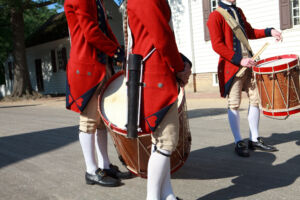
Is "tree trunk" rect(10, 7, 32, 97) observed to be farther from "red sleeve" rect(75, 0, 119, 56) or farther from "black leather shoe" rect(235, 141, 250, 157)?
"red sleeve" rect(75, 0, 119, 56)

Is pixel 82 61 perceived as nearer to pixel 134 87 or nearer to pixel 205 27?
pixel 134 87

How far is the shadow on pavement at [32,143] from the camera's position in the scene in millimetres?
4887

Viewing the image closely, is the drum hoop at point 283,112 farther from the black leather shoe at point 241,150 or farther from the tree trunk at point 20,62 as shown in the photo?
the tree trunk at point 20,62

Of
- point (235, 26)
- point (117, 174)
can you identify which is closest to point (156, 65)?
point (117, 174)

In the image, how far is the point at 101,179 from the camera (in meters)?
3.33

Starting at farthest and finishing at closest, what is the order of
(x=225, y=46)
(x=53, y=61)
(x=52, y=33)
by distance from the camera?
1. (x=53, y=61)
2. (x=52, y=33)
3. (x=225, y=46)

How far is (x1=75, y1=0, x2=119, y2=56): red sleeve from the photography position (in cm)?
298

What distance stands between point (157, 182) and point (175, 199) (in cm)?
25

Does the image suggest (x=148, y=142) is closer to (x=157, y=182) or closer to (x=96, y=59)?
(x=157, y=182)

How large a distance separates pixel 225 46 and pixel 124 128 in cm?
196

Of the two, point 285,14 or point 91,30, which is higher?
point 285,14

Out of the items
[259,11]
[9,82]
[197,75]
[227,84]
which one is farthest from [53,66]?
[227,84]

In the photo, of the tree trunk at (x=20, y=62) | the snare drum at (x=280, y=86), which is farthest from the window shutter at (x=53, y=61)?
the snare drum at (x=280, y=86)

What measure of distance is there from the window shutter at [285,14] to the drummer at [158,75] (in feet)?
32.1
